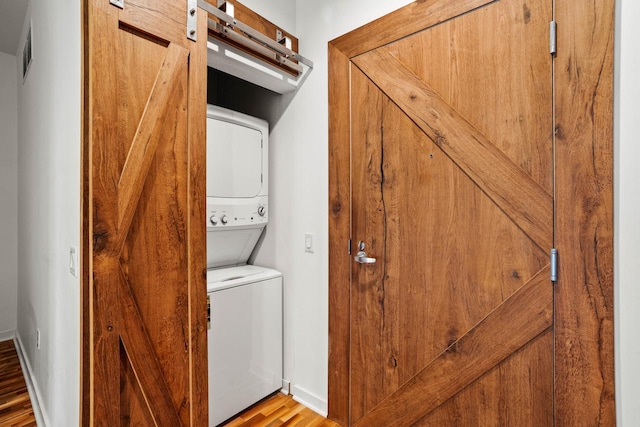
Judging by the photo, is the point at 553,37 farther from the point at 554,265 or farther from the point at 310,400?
the point at 310,400

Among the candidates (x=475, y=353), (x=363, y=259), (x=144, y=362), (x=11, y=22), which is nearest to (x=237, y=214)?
(x=363, y=259)

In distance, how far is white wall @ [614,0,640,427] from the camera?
0.94 meters

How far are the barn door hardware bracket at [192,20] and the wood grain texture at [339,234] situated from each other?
0.72 m

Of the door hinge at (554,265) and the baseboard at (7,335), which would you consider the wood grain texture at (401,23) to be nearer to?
the door hinge at (554,265)

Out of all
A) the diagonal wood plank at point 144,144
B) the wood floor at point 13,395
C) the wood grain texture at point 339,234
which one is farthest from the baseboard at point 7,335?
the wood grain texture at point 339,234

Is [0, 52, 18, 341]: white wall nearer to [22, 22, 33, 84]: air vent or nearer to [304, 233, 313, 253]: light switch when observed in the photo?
[22, 22, 33, 84]: air vent

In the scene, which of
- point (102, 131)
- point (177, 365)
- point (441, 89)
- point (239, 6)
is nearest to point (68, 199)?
point (102, 131)

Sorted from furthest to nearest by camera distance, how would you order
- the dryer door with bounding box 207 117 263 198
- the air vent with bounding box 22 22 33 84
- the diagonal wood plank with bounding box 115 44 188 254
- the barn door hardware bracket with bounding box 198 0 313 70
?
the air vent with bounding box 22 22 33 84
the dryer door with bounding box 207 117 263 198
the barn door hardware bracket with bounding box 198 0 313 70
the diagonal wood plank with bounding box 115 44 188 254

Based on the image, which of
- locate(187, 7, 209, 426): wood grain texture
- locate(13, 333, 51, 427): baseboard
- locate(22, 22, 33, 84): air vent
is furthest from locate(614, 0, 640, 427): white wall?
locate(22, 22, 33, 84): air vent

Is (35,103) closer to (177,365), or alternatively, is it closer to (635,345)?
(177,365)

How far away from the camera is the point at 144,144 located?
3.67ft

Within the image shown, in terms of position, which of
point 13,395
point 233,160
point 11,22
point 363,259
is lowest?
point 13,395

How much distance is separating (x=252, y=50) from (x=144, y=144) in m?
0.84

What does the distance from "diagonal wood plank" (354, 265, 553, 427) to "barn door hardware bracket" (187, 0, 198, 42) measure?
1623 millimetres
